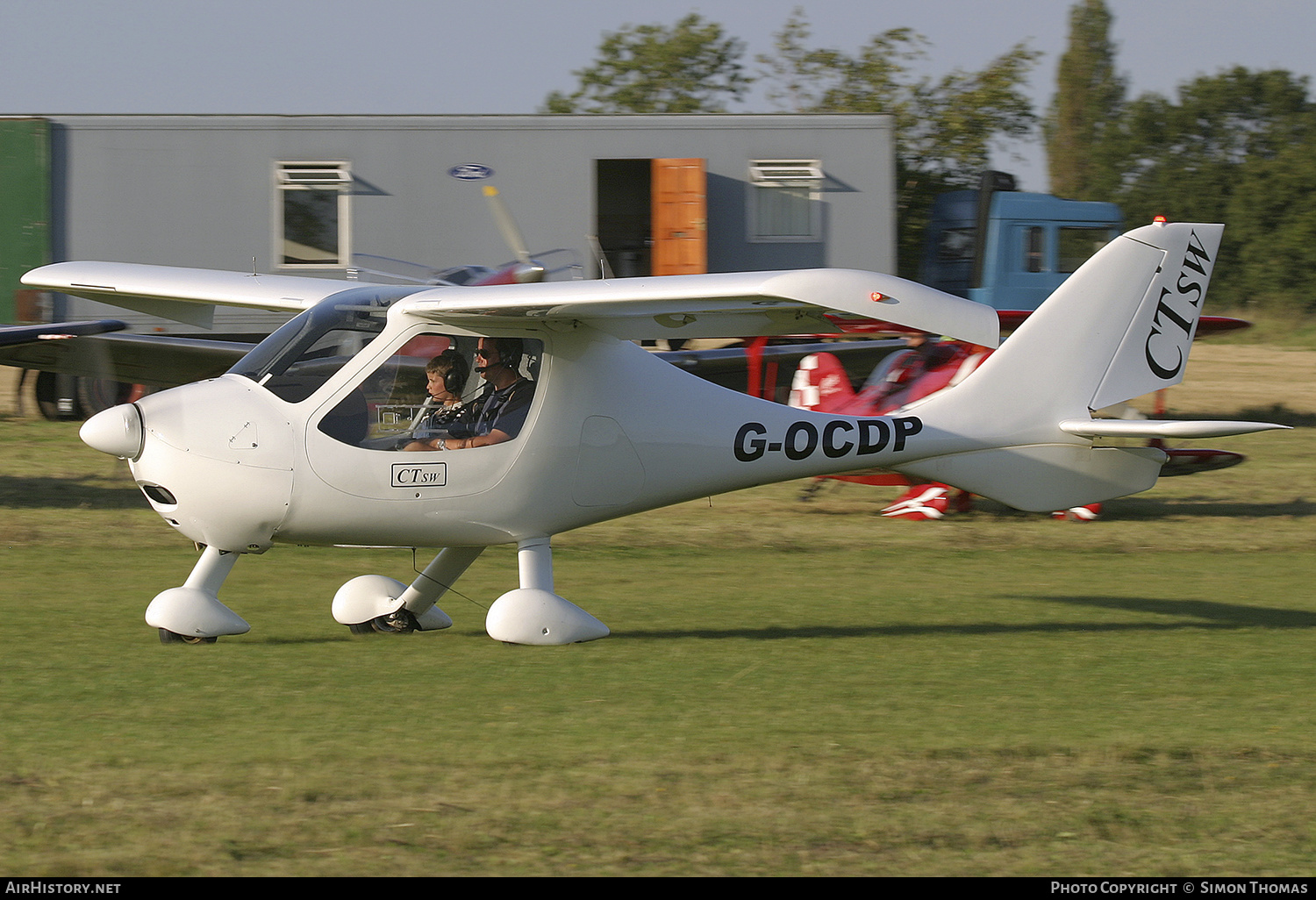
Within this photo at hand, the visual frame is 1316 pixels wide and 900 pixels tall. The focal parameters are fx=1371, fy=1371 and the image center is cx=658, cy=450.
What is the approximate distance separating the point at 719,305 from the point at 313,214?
50.6 feet

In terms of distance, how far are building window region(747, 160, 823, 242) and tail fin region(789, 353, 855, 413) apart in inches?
290

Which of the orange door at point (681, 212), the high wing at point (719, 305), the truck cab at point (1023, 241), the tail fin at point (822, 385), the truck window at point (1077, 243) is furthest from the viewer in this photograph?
the truck window at point (1077, 243)

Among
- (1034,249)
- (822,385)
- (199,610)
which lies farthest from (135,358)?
(1034,249)

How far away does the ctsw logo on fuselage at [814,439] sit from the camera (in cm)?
772

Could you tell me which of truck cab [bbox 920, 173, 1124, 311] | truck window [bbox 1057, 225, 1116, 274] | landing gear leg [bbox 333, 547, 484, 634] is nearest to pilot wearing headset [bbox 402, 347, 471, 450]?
landing gear leg [bbox 333, 547, 484, 634]

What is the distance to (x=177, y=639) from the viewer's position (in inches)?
288

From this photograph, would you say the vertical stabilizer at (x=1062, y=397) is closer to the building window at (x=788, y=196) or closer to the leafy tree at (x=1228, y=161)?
the building window at (x=788, y=196)

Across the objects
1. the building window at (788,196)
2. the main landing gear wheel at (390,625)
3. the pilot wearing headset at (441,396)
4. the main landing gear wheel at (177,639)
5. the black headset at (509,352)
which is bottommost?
the main landing gear wheel at (390,625)

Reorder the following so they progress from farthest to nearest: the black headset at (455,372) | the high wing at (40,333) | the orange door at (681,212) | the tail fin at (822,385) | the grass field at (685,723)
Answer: the orange door at (681,212) → the tail fin at (822,385) → the high wing at (40,333) → the black headset at (455,372) → the grass field at (685,723)

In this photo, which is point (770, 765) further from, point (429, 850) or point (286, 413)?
point (286, 413)

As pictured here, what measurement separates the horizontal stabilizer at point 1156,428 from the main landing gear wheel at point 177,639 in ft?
16.2

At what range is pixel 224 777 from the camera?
16.5 ft

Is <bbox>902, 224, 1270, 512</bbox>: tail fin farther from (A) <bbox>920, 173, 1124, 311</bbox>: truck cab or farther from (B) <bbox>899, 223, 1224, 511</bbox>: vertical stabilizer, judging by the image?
(A) <bbox>920, 173, 1124, 311</bbox>: truck cab

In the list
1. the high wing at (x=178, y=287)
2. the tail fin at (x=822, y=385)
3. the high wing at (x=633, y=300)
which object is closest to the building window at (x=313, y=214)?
the tail fin at (x=822, y=385)
